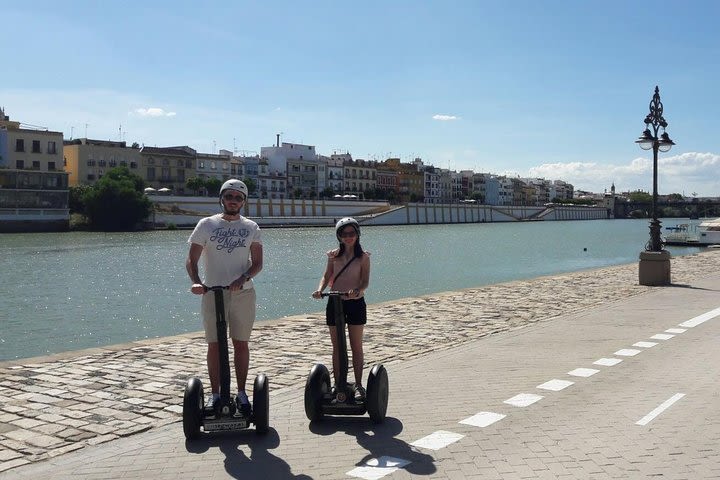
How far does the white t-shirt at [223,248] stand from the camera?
6.04m

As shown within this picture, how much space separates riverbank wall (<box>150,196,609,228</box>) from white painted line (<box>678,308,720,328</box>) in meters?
66.6

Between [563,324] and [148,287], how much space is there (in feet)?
71.5

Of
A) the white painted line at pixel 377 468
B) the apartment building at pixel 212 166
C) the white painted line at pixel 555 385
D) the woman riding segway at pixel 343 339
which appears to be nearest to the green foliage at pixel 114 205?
the apartment building at pixel 212 166

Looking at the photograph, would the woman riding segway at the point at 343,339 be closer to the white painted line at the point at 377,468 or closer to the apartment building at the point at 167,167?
the white painted line at the point at 377,468

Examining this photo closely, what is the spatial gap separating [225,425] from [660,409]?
3884mm

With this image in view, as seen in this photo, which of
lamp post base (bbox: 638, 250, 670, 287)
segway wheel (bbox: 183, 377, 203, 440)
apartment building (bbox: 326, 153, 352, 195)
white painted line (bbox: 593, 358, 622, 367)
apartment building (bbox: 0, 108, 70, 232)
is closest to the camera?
segway wheel (bbox: 183, 377, 203, 440)

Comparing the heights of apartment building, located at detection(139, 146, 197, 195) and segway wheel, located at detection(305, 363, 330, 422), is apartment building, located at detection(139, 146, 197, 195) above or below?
above

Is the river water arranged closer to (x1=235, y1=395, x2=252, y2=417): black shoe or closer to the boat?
(x1=235, y1=395, x2=252, y2=417): black shoe

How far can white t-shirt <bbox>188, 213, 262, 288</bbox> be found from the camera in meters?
6.04

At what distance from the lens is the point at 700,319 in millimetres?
13445

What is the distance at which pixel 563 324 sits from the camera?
1298cm

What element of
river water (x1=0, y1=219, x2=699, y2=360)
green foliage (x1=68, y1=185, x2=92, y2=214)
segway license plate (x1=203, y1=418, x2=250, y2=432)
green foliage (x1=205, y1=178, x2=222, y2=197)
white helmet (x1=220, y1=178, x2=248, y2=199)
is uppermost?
green foliage (x1=205, y1=178, x2=222, y2=197)

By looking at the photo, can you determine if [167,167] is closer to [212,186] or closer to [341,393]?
[212,186]

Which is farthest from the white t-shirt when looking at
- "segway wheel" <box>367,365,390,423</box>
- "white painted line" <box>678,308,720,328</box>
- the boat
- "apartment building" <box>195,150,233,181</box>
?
"apartment building" <box>195,150,233,181</box>
